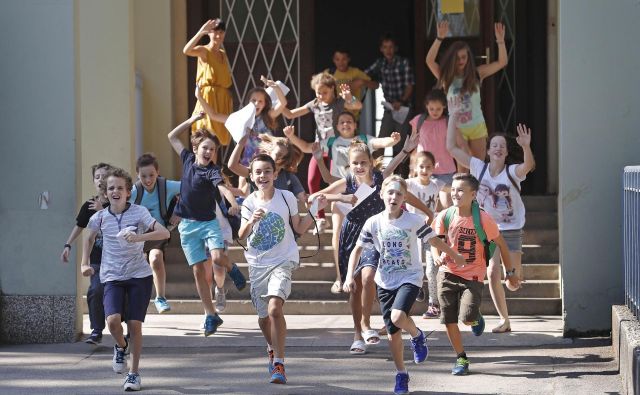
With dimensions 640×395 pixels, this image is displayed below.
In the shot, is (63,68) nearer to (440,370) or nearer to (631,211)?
(440,370)

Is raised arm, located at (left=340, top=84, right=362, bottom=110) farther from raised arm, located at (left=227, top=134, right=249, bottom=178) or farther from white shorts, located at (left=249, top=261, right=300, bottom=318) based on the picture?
white shorts, located at (left=249, top=261, right=300, bottom=318)

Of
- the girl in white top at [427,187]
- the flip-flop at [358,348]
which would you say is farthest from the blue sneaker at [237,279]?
the girl in white top at [427,187]

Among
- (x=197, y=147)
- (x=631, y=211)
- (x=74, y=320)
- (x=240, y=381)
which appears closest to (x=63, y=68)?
(x=197, y=147)

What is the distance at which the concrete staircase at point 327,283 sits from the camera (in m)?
11.3

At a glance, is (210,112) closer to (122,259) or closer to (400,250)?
(122,259)

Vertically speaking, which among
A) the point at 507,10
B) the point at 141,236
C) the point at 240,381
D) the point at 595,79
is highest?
the point at 507,10

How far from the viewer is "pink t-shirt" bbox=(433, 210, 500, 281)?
8867mm

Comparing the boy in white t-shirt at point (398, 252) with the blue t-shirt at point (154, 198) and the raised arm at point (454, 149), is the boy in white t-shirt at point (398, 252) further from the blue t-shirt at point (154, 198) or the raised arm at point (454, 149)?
the blue t-shirt at point (154, 198)

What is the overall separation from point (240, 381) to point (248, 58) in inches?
265

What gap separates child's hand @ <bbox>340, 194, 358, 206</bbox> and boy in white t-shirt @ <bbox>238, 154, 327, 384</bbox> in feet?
1.72

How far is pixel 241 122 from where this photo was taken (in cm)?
1148

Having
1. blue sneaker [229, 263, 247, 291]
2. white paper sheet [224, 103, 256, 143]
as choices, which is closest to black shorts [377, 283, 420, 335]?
blue sneaker [229, 263, 247, 291]

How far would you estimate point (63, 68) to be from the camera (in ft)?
34.0

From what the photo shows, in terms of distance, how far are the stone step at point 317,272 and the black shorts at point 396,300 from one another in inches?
137
